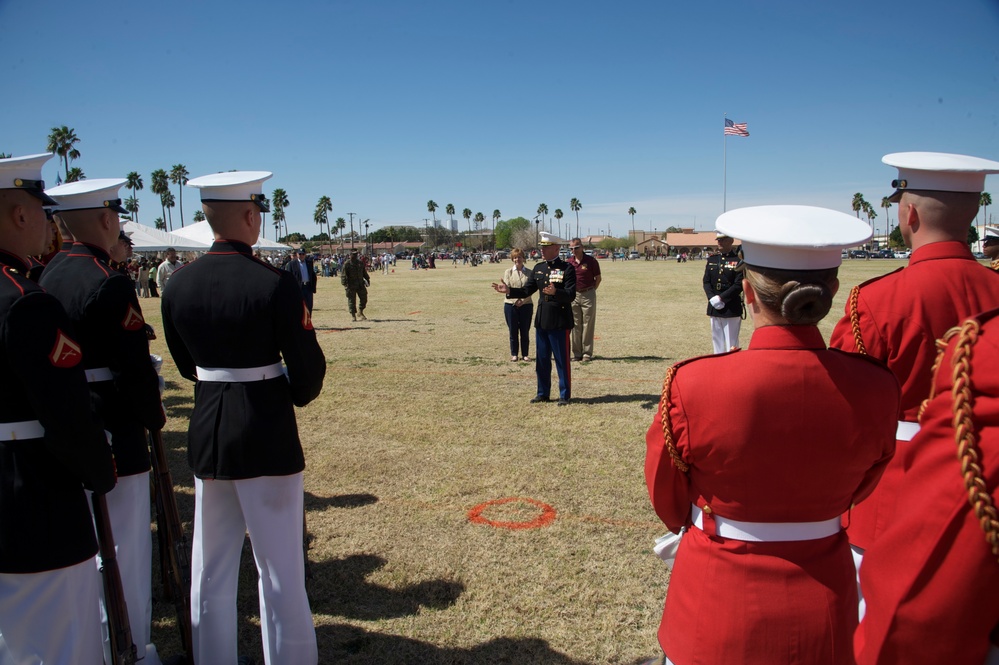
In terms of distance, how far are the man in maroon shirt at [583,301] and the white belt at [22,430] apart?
1009 centimetres

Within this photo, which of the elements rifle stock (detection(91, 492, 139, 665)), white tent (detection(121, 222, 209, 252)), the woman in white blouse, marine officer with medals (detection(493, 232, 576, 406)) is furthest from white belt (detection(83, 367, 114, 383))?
white tent (detection(121, 222, 209, 252))

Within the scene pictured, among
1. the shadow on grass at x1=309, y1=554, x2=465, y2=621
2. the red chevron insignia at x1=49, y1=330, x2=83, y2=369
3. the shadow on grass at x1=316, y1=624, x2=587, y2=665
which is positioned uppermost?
the red chevron insignia at x1=49, y1=330, x2=83, y2=369

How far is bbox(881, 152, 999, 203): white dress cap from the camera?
8.61 feet

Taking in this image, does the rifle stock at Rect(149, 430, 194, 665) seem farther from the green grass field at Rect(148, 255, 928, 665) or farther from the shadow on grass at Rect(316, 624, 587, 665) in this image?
the shadow on grass at Rect(316, 624, 587, 665)

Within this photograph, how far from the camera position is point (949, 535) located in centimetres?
116

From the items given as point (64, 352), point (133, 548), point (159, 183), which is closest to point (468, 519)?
point (133, 548)

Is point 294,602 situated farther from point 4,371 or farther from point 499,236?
point 499,236

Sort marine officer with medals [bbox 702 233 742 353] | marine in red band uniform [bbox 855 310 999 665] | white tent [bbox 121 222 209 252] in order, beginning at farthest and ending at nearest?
white tent [bbox 121 222 209 252]
marine officer with medals [bbox 702 233 742 353]
marine in red band uniform [bbox 855 310 999 665]

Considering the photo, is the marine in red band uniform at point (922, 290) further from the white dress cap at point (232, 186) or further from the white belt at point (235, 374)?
the white dress cap at point (232, 186)

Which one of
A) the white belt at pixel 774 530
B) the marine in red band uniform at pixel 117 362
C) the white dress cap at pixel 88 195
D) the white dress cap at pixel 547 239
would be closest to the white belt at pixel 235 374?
the marine in red band uniform at pixel 117 362

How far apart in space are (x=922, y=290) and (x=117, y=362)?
11.8 ft

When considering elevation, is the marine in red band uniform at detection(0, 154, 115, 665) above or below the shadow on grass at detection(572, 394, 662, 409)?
above

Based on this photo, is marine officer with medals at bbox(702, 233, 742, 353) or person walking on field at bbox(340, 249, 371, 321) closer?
marine officer with medals at bbox(702, 233, 742, 353)

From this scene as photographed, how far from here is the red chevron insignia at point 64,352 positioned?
7.66ft
